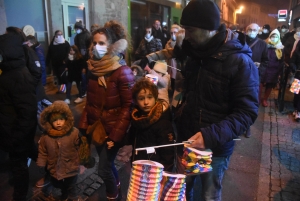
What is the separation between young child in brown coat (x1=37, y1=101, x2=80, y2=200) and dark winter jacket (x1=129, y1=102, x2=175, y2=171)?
868 millimetres

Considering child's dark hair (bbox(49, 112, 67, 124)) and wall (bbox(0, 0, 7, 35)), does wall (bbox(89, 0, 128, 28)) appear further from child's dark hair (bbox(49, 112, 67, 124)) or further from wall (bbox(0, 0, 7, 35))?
child's dark hair (bbox(49, 112, 67, 124))

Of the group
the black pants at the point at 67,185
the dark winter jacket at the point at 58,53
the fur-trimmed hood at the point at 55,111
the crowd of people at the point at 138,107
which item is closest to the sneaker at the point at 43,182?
the crowd of people at the point at 138,107

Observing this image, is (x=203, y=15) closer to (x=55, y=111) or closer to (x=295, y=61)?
(x=55, y=111)

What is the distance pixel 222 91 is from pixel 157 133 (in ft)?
2.80

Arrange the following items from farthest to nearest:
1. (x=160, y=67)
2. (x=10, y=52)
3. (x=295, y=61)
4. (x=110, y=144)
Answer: (x=295, y=61)
(x=160, y=67)
(x=10, y=52)
(x=110, y=144)

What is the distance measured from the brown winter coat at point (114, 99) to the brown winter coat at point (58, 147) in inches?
18.1

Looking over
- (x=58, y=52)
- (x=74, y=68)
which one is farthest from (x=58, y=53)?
Result: (x=74, y=68)

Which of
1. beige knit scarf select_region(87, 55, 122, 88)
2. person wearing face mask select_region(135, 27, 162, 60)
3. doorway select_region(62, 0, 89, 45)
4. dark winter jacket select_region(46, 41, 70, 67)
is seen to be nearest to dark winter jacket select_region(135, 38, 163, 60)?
person wearing face mask select_region(135, 27, 162, 60)

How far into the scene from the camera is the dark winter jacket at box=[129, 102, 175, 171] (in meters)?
2.60

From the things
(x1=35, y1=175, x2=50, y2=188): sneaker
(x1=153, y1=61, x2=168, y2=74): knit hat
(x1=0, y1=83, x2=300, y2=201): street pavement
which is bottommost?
(x1=0, y1=83, x2=300, y2=201): street pavement

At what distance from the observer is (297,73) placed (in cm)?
606

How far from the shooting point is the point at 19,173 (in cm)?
311

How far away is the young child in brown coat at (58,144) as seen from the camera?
121 inches

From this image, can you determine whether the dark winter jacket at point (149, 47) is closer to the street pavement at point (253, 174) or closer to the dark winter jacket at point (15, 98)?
the street pavement at point (253, 174)
